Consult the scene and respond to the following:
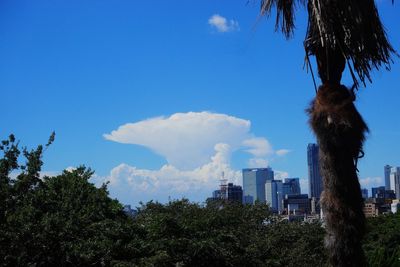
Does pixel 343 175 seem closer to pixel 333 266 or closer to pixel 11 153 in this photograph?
pixel 333 266

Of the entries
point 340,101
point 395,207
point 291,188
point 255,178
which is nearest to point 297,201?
point 255,178

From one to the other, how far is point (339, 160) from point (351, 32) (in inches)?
66.1

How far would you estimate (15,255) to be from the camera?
10.7 metres

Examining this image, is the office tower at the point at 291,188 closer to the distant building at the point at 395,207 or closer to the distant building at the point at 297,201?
the distant building at the point at 297,201

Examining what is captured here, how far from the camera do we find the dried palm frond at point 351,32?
7332 millimetres

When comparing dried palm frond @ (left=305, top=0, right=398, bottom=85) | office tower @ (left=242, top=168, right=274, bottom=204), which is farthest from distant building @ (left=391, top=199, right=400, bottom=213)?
office tower @ (left=242, top=168, right=274, bottom=204)

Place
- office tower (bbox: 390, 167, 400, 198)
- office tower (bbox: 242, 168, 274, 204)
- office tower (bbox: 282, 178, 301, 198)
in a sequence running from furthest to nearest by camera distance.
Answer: office tower (bbox: 390, 167, 400, 198), office tower (bbox: 282, 178, 301, 198), office tower (bbox: 242, 168, 274, 204)

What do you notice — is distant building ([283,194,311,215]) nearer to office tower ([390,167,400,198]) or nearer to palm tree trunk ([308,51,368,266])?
office tower ([390,167,400,198])

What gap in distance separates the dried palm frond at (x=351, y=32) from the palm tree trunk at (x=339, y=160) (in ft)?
0.61

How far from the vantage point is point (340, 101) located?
732 cm

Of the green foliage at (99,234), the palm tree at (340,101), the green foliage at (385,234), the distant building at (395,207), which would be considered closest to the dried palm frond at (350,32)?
the palm tree at (340,101)

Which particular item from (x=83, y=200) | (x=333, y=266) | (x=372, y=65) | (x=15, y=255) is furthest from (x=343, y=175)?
(x=83, y=200)

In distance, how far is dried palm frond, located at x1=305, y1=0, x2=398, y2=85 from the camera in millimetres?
7332

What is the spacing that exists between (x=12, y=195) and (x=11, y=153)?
0.96 m
